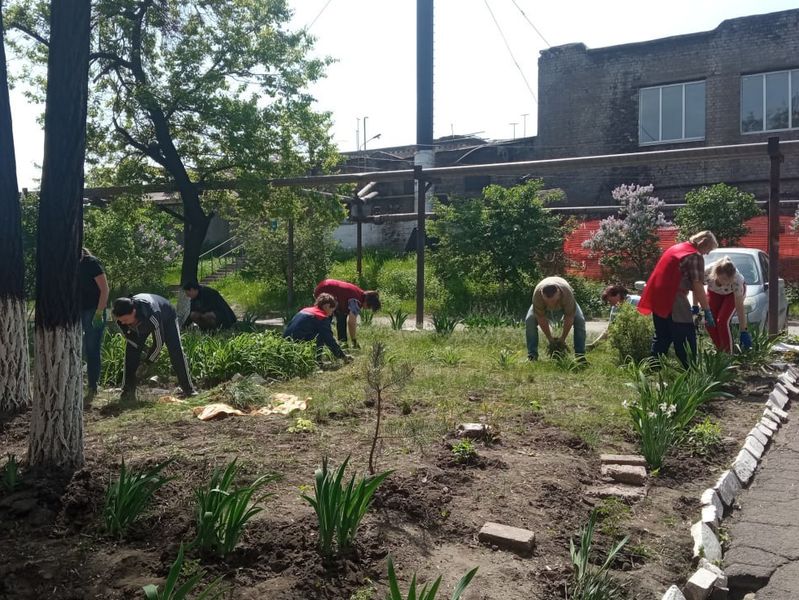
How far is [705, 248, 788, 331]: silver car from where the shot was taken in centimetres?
1092

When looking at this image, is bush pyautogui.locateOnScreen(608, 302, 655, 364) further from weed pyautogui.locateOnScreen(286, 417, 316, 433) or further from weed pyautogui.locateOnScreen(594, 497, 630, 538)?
weed pyautogui.locateOnScreen(594, 497, 630, 538)

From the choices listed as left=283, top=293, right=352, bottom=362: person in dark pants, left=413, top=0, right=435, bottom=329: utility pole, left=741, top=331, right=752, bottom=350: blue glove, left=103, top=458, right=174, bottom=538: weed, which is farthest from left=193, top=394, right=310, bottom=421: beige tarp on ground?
left=413, top=0, right=435, bottom=329: utility pole

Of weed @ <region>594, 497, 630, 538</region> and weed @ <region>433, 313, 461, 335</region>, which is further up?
weed @ <region>433, 313, 461, 335</region>

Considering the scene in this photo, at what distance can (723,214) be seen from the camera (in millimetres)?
17703

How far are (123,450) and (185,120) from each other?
10215mm

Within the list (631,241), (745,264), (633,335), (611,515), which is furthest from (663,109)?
(611,515)

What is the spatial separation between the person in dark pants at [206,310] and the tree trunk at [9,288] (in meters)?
4.82

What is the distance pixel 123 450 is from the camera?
5152mm

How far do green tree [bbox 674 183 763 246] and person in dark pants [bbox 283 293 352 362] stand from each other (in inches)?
451

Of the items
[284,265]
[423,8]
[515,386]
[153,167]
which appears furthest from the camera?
[423,8]

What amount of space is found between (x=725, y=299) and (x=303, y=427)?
5281 mm

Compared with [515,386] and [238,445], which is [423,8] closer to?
[515,386]

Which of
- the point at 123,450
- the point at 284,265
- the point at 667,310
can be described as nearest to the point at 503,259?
the point at 284,265

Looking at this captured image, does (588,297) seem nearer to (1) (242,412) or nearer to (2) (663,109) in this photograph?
(1) (242,412)
